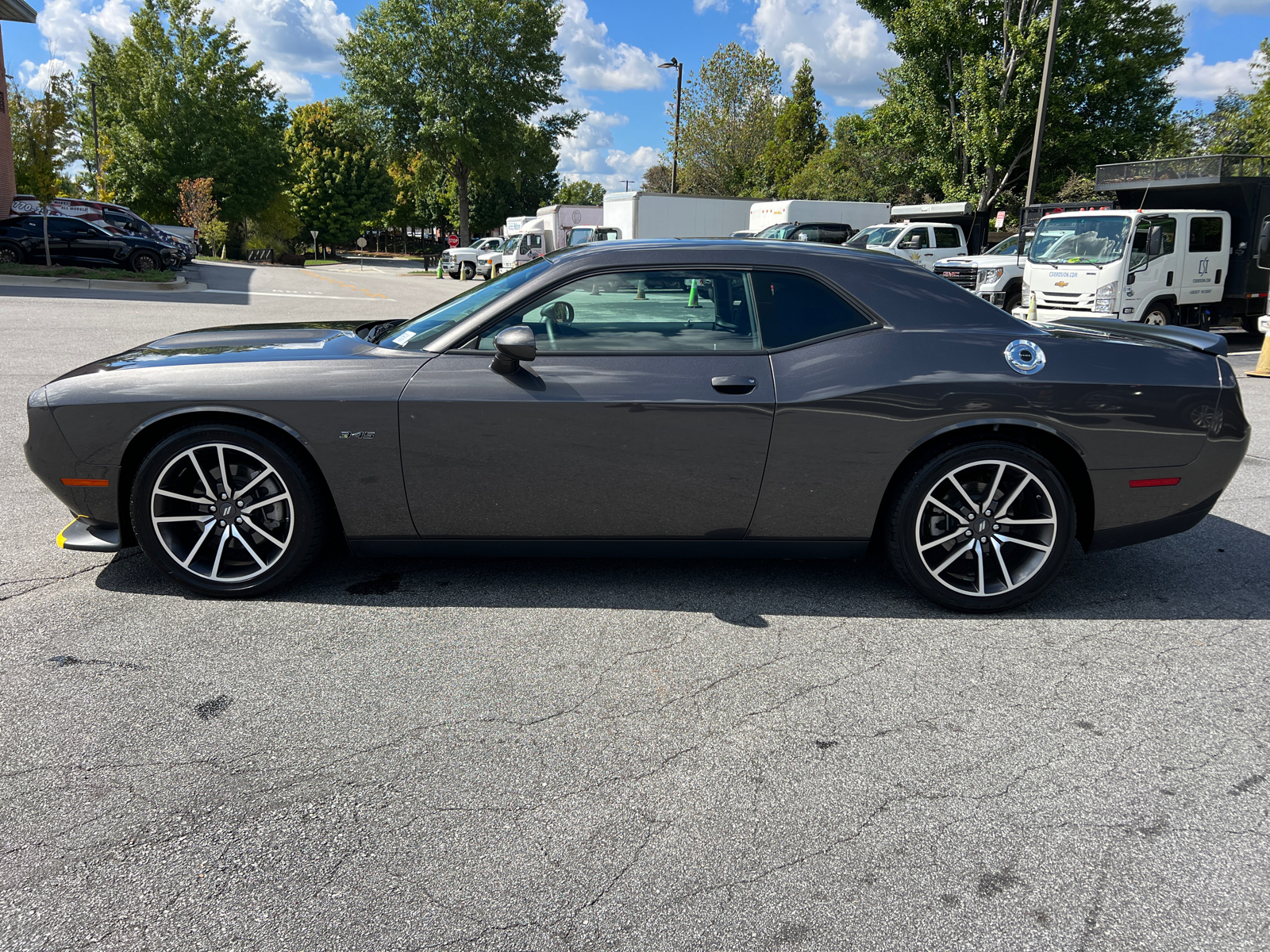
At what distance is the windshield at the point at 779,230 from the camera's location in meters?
24.7

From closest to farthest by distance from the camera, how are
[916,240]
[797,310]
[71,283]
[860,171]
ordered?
[797,310] < [71,283] < [916,240] < [860,171]

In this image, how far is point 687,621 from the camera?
146 inches

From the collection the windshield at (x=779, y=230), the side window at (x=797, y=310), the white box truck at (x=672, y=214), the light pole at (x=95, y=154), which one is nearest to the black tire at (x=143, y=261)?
the white box truck at (x=672, y=214)

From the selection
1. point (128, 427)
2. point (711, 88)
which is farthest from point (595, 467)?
point (711, 88)

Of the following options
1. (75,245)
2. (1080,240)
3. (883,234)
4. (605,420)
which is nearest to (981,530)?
(605,420)

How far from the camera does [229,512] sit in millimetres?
3752

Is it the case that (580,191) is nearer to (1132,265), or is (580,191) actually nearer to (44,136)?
(44,136)

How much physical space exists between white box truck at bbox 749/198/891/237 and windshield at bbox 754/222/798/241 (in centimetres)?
28

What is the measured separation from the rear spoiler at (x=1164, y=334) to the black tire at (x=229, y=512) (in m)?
3.55

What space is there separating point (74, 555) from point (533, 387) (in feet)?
8.03

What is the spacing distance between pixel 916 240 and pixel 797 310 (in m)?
20.3

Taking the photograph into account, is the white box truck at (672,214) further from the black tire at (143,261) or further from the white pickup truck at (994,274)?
the black tire at (143,261)

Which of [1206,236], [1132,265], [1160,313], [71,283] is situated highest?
[1206,236]

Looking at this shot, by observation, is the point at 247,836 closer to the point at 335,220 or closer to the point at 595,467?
the point at 595,467
